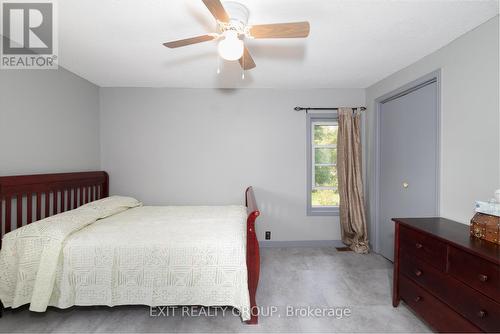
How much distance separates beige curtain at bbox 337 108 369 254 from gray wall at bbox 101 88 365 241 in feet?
0.90

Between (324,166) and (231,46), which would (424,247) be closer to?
(324,166)

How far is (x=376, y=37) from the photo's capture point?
1.97 meters

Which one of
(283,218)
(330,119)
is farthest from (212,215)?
(330,119)

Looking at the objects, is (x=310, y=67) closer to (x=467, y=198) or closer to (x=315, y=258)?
(x=467, y=198)

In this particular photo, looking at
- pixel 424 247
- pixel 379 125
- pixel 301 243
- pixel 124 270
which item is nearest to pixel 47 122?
pixel 124 270

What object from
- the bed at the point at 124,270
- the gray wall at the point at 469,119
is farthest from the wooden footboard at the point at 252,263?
the gray wall at the point at 469,119

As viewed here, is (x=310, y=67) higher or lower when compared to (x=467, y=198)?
higher

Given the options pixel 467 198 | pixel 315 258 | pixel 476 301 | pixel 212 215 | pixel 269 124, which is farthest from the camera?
pixel 269 124

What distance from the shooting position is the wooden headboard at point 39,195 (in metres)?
1.90

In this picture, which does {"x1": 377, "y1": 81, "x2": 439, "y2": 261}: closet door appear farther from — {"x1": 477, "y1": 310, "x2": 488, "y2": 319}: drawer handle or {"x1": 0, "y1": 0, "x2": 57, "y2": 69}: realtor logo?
{"x1": 0, "y1": 0, "x2": 57, "y2": 69}: realtor logo

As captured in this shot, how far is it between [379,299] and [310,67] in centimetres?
250

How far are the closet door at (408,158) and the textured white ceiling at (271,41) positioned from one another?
46 centimetres

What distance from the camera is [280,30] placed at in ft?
4.74

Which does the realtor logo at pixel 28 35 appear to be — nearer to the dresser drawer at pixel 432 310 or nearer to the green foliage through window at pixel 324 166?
the green foliage through window at pixel 324 166
